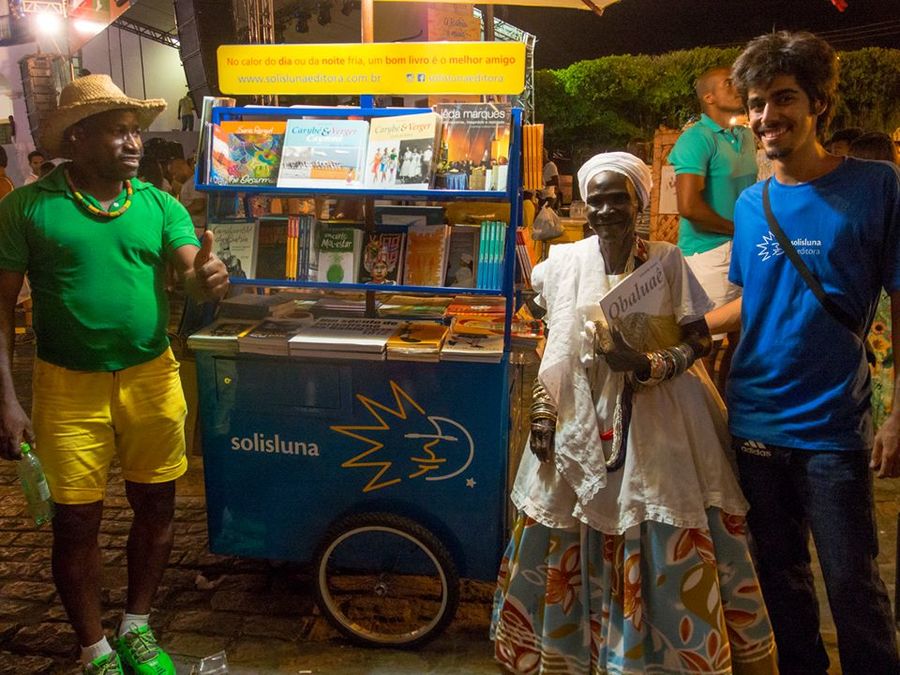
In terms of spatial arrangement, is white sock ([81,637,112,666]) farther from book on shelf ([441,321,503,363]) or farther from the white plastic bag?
the white plastic bag

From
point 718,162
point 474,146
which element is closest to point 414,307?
point 474,146

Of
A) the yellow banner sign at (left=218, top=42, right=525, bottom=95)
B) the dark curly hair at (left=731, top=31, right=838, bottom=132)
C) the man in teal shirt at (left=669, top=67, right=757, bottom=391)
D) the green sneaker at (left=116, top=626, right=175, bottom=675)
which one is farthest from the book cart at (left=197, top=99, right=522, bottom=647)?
the man in teal shirt at (left=669, top=67, right=757, bottom=391)

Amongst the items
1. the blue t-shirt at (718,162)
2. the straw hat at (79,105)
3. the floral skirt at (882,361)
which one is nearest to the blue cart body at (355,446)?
the straw hat at (79,105)

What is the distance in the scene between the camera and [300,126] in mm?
3039

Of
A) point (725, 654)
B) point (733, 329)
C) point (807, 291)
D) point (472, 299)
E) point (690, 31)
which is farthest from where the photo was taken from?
point (690, 31)

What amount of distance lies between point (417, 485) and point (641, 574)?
1.00m

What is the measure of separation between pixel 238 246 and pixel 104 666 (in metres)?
1.70

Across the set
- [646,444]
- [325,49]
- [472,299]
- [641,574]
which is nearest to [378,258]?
[472,299]

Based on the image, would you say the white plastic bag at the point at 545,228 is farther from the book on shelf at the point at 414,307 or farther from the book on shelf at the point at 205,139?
the book on shelf at the point at 205,139

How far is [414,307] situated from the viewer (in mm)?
3492

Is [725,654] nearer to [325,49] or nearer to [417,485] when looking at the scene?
[417,485]

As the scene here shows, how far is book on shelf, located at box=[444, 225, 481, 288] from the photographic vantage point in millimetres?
2961

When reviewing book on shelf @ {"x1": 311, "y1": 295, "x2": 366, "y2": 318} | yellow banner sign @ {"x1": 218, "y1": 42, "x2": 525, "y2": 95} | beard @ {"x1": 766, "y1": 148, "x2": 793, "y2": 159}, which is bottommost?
book on shelf @ {"x1": 311, "y1": 295, "x2": 366, "y2": 318}

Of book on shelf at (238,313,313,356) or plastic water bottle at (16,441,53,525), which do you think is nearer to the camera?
plastic water bottle at (16,441,53,525)
